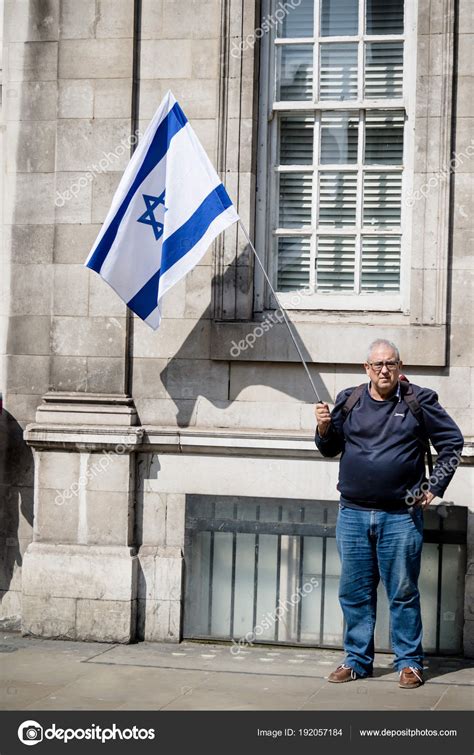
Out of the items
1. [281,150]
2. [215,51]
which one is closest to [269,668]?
[281,150]

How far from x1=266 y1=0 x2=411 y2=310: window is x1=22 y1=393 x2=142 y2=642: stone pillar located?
176cm

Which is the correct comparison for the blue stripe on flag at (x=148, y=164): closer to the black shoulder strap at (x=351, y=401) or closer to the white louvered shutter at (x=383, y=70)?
the white louvered shutter at (x=383, y=70)

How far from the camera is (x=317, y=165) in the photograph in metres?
10.1

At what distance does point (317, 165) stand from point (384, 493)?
2990 mm

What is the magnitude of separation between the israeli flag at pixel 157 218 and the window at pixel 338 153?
0.91m

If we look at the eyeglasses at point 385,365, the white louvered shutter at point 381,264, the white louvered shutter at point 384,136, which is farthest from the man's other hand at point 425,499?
the white louvered shutter at point 384,136

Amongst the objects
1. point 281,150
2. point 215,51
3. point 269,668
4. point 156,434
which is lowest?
point 269,668

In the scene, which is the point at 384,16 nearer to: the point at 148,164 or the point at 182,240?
the point at 148,164

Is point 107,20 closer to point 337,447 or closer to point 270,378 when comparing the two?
point 270,378

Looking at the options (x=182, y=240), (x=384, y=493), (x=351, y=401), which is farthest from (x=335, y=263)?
(x=384, y=493)

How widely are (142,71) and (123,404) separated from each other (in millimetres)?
2628

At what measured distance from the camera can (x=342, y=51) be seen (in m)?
10.0

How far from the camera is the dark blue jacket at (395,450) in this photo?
8.29 metres

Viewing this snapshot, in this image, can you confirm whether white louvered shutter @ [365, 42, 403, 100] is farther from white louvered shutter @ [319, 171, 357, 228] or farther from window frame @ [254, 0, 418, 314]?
white louvered shutter @ [319, 171, 357, 228]
